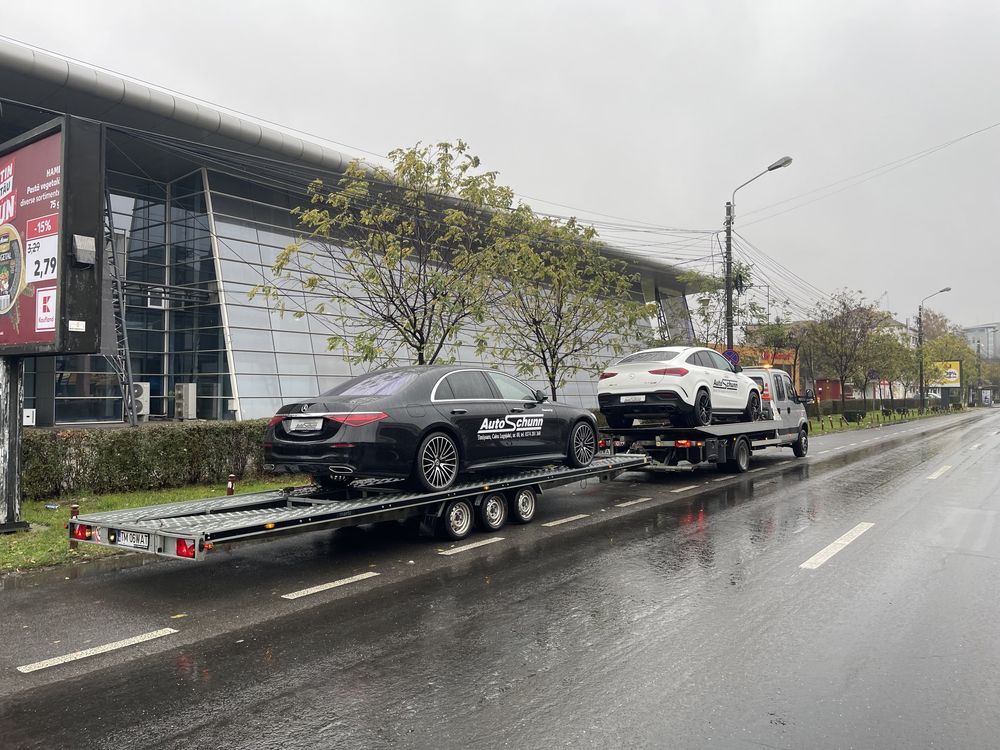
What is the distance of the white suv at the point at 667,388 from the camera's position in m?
12.9

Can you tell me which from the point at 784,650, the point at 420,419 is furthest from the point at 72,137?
the point at 784,650

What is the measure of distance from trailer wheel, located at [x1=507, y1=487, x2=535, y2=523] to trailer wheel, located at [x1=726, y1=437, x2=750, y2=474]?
22.0 feet

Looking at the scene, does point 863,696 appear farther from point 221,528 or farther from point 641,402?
point 641,402

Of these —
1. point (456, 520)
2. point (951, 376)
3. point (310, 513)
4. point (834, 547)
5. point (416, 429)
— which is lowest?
point (834, 547)

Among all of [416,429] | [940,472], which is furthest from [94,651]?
[940,472]

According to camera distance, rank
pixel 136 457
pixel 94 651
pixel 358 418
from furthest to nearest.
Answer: pixel 136 457
pixel 358 418
pixel 94 651

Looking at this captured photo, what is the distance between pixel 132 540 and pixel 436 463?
3128 mm

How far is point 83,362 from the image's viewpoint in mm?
23906

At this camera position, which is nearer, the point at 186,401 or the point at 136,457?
the point at 136,457

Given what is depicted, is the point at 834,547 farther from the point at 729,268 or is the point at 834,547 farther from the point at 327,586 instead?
the point at 729,268

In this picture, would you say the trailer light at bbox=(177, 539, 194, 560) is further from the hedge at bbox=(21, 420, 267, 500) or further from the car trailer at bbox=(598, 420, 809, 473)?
the car trailer at bbox=(598, 420, 809, 473)

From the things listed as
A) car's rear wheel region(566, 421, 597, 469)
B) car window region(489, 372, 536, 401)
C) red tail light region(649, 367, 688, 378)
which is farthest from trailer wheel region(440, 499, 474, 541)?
red tail light region(649, 367, 688, 378)

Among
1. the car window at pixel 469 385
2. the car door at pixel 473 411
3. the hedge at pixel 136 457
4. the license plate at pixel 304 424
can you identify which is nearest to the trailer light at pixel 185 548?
the license plate at pixel 304 424

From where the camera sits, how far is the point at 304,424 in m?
7.49
